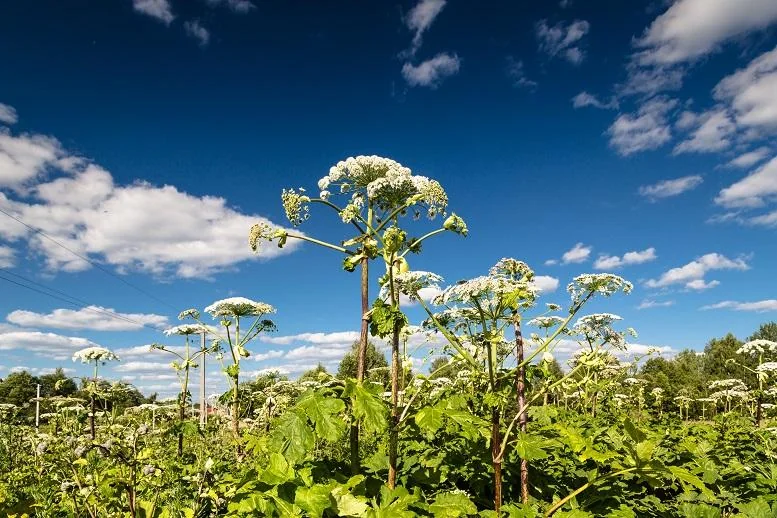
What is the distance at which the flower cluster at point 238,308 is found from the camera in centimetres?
850

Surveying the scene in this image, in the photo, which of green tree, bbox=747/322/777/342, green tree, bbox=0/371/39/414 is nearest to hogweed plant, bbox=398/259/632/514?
green tree, bbox=0/371/39/414

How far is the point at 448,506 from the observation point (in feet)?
12.5

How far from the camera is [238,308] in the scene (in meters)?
8.62

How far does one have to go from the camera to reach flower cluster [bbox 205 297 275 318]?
27.9 ft

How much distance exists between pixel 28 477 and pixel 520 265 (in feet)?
25.3

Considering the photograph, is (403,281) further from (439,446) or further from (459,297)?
(439,446)

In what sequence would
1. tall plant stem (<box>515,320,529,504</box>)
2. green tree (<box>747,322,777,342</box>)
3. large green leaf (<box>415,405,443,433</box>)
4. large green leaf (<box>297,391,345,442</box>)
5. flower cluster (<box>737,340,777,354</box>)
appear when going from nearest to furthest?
large green leaf (<box>297,391,345,442</box>) → large green leaf (<box>415,405,443,433</box>) → tall plant stem (<box>515,320,529,504</box>) → flower cluster (<box>737,340,777,354</box>) → green tree (<box>747,322,777,342</box>)

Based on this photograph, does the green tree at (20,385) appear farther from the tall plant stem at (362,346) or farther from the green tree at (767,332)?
the green tree at (767,332)

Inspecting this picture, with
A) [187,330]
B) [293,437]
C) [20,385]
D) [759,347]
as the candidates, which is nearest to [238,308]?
[187,330]

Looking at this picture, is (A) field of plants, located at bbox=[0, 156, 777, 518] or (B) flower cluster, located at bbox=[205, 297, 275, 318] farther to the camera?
→ (B) flower cluster, located at bbox=[205, 297, 275, 318]

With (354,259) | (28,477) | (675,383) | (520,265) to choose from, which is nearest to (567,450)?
(520,265)

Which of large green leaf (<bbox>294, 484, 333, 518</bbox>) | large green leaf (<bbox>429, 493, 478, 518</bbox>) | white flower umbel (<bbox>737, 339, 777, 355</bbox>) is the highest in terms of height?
white flower umbel (<bbox>737, 339, 777, 355</bbox>)

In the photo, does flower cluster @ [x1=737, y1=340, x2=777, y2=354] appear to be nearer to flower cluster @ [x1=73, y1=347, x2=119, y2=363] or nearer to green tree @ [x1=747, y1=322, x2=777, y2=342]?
flower cluster @ [x1=73, y1=347, x2=119, y2=363]

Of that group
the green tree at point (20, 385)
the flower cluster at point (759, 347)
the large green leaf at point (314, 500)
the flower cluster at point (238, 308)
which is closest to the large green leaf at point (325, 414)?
the large green leaf at point (314, 500)
